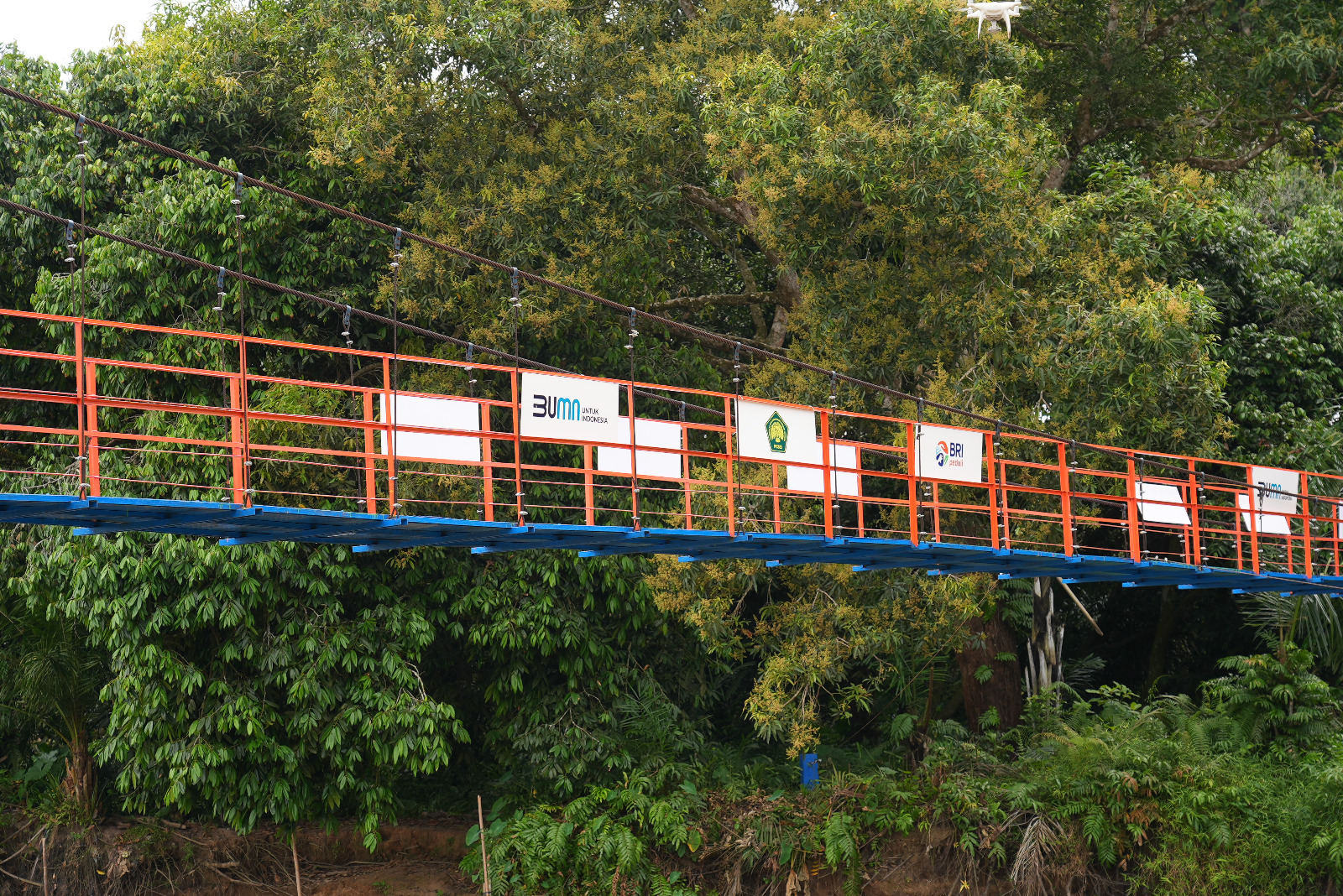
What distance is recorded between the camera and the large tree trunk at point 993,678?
13.9 metres

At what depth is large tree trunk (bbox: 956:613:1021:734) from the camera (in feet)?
45.5

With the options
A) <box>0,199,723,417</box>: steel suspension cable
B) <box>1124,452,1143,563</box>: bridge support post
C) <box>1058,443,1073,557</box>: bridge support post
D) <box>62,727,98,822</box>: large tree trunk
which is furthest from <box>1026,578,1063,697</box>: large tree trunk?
<box>62,727,98,822</box>: large tree trunk

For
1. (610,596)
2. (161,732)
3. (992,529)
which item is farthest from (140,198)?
(992,529)

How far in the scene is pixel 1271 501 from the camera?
12336 mm

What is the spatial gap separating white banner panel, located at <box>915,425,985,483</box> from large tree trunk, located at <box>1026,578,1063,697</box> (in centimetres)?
431

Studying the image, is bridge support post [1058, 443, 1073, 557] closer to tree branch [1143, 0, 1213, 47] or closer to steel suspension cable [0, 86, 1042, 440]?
steel suspension cable [0, 86, 1042, 440]

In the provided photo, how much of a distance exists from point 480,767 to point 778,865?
4.05 meters

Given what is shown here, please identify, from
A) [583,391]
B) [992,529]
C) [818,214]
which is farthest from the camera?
[818,214]

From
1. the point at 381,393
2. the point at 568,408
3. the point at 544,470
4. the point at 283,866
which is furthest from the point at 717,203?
the point at 283,866

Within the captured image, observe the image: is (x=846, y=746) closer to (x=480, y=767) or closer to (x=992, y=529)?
(x=480, y=767)

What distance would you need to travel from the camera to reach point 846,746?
1514 centimetres

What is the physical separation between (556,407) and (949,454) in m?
3.34

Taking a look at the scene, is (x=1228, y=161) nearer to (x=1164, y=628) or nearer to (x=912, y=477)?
(x=1164, y=628)

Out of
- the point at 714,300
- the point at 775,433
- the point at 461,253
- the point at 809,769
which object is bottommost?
the point at 809,769
